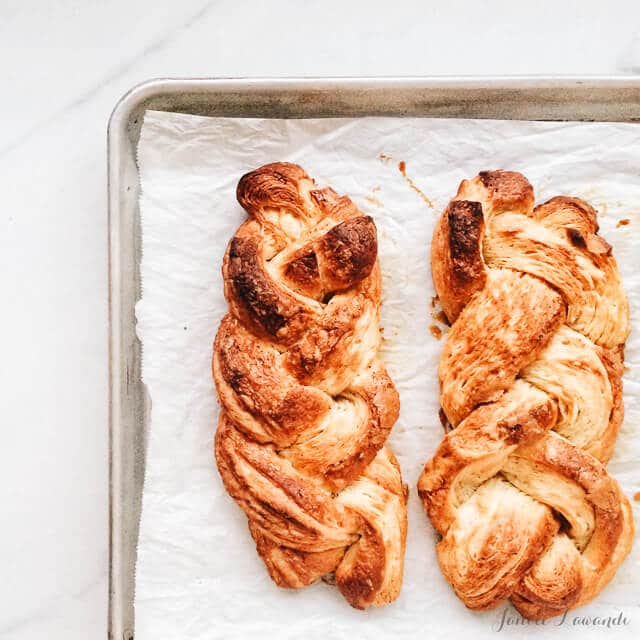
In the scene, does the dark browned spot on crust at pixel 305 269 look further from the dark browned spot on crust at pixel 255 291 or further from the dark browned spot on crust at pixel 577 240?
the dark browned spot on crust at pixel 577 240

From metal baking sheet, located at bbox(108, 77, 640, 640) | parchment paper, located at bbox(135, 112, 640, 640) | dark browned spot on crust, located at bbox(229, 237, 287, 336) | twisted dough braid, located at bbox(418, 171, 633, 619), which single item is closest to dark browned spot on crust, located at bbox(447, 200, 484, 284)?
twisted dough braid, located at bbox(418, 171, 633, 619)

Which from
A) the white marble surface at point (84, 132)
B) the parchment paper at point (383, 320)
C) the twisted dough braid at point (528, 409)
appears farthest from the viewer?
the white marble surface at point (84, 132)

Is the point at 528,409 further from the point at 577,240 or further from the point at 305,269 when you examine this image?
the point at 305,269

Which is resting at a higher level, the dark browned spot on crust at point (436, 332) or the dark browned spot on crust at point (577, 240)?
the dark browned spot on crust at point (577, 240)

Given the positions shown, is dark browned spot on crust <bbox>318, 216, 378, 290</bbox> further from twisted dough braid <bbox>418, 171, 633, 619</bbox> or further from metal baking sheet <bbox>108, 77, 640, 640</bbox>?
metal baking sheet <bbox>108, 77, 640, 640</bbox>

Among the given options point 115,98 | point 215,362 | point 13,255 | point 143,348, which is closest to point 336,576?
point 215,362

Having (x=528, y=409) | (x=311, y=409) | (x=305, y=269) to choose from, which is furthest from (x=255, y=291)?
(x=528, y=409)

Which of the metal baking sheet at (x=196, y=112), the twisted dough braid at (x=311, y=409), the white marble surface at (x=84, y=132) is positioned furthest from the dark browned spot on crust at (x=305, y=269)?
the white marble surface at (x=84, y=132)
